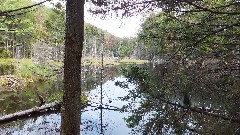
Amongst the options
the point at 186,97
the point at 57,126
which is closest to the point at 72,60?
the point at 186,97

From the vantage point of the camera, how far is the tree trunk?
4.57 metres

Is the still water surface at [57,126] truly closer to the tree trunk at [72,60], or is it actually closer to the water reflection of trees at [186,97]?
the water reflection of trees at [186,97]

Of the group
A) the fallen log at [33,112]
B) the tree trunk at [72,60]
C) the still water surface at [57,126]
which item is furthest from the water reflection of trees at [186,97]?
the fallen log at [33,112]

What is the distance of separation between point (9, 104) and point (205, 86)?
45.2ft

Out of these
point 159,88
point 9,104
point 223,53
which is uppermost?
point 223,53

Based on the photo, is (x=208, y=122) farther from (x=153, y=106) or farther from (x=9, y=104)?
(x=9, y=104)

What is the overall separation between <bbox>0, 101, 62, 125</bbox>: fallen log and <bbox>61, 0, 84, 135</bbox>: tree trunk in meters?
7.28

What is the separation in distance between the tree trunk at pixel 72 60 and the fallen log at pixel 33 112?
7276mm

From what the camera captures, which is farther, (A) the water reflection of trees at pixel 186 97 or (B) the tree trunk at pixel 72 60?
(B) the tree trunk at pixel 72 60

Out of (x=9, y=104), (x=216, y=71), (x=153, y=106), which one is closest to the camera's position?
(x=216, y=71)

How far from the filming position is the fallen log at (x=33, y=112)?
36.0 ft

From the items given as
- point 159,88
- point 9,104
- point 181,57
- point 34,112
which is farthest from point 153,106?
point 9,104

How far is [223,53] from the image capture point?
14.0ft

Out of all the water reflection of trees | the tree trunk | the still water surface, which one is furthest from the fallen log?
the tree trunk
